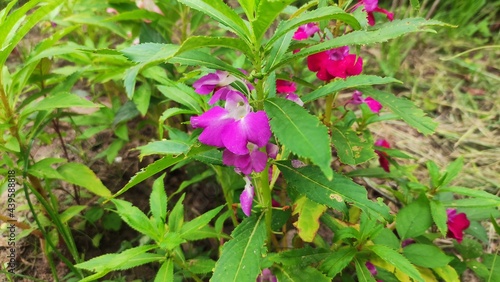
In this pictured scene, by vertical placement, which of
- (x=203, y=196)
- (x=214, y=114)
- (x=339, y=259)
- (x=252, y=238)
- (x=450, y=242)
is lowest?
(x=450, y=242)

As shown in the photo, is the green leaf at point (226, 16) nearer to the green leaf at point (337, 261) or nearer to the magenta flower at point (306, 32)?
the magenta flower at point (306, 32)

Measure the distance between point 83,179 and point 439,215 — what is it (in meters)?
1.34

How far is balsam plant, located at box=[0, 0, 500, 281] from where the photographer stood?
2.91 feet

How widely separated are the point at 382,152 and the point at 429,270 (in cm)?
52

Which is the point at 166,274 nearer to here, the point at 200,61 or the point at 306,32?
the point at 200,61

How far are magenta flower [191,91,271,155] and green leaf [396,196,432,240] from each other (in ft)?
2.62

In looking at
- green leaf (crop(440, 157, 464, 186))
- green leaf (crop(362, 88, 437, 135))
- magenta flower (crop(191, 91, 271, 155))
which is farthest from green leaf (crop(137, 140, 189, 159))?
green leaf (crop(440, 157, 464, 186))

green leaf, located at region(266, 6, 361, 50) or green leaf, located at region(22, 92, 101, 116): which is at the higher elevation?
green leaf, located at region(266, 6, 361, 50)

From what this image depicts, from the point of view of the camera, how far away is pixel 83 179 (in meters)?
1.56

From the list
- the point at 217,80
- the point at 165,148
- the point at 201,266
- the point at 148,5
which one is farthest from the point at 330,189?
the point at 148,5

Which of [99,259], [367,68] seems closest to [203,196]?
[99,259]

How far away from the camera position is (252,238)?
1.08 meters

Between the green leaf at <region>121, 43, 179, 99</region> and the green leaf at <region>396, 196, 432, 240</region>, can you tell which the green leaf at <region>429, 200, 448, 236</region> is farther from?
the green leaf at <region>121, 43, 179, 99</region>

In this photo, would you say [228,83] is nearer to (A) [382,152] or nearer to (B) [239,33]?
(B) [239,33]
